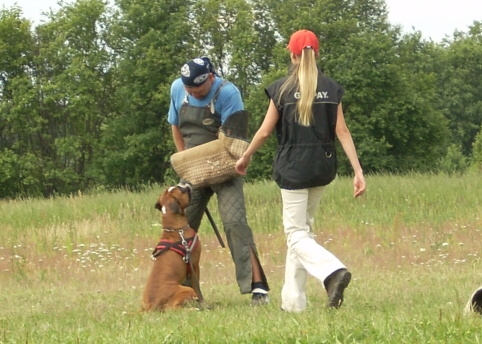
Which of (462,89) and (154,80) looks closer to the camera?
(154,80)

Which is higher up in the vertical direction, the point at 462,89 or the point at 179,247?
the point at 179,247

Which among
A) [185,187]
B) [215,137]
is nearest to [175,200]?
[185,187]

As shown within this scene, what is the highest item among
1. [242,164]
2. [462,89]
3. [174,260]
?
[242,164]

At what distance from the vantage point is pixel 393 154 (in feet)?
163

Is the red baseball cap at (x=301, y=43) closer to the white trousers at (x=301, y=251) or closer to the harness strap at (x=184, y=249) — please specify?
the white trousers at (x=301, y=251)

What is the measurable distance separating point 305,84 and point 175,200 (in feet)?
4.92

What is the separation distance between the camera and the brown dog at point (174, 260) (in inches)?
265

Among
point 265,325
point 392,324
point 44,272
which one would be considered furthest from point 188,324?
point 44,272

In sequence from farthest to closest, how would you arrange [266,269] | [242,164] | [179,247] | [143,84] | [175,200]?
[143,84], [266,269], [175,200], [179,247], [242,164]

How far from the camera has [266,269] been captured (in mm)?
10781

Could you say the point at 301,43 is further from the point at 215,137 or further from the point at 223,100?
the point at 215,137

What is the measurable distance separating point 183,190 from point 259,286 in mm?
961

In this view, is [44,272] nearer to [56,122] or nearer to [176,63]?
[176,63]

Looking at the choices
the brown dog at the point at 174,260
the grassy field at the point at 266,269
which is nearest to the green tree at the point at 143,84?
the grassy field at the point at 266,269
